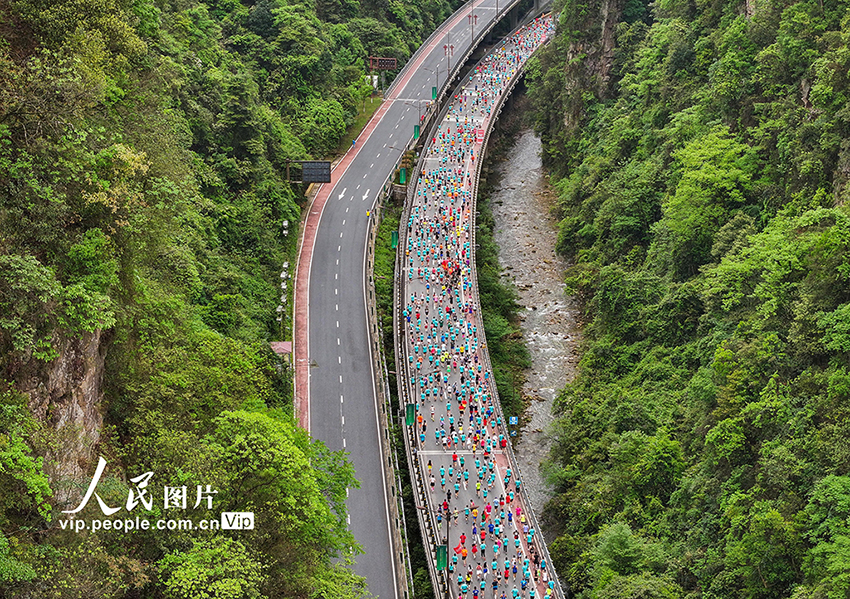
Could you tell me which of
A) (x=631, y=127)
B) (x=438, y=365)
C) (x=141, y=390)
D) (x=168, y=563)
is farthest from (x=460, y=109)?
(x=168, y=563)

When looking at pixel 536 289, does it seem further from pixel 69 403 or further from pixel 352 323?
pixel 69 403

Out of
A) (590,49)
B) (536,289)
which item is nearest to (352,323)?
(536,289)

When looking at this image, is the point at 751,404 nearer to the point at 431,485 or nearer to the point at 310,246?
the point at 431,485
